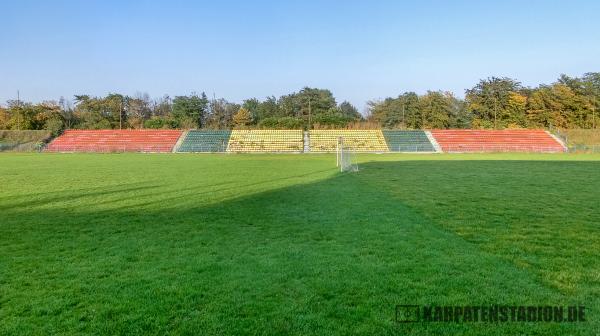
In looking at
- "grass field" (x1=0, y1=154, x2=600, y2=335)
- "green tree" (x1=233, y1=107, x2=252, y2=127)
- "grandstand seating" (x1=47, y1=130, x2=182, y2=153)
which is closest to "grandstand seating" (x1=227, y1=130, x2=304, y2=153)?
"grandstand seating" (x1=47, y1=130, x2=182, y2=153)

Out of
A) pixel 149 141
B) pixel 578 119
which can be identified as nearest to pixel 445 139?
pixel 578 119

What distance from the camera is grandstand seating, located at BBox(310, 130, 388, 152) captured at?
60.2 meters

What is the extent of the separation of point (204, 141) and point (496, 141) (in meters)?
40.4

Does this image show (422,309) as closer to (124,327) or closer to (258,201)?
(124,327)

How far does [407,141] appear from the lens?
62594 millimetres

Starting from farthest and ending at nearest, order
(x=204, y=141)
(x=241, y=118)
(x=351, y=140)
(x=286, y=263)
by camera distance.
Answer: (x=241, y=118)
(x=351, y=140)
(x=204, y=141)
(x=286, y=263)

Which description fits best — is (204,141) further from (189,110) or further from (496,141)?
(496,141)

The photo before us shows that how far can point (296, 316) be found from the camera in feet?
13.8

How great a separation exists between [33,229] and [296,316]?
6553 mm

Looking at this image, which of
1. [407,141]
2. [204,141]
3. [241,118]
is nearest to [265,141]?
[204,141]

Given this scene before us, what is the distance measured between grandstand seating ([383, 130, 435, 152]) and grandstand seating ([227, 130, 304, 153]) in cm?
1255

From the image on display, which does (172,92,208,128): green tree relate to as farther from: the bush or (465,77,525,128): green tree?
(465,77,525,128): green tree

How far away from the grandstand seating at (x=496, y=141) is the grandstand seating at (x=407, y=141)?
182 cm

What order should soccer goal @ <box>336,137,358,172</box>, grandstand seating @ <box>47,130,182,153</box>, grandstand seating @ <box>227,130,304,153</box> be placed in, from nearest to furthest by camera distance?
1. soccer goal @ <box>336,137,358,172</box>
2. grandstand seating @ <box>47,130,182,153</box>
3. grandstand seating @ <box>227,130,304,153</box>
